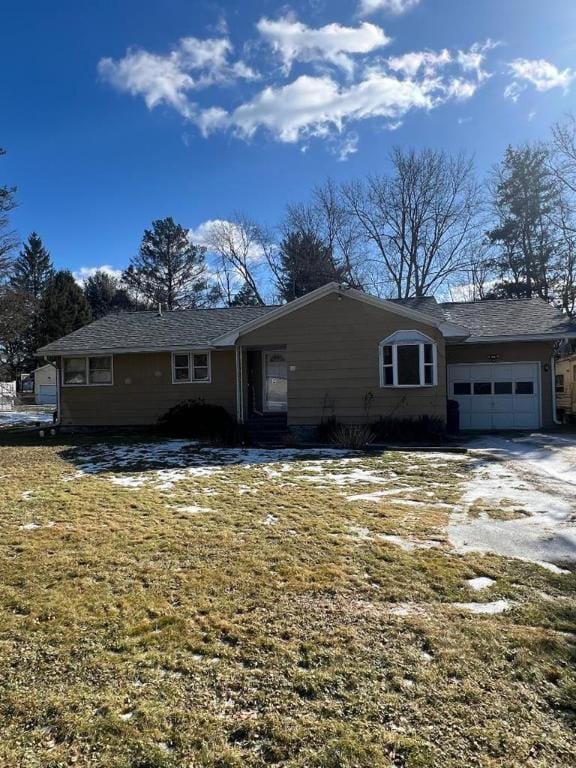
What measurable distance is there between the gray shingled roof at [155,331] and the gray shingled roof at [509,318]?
727cm

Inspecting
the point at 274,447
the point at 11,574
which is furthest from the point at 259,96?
the point at 11,574

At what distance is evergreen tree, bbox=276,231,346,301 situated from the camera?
101 ft

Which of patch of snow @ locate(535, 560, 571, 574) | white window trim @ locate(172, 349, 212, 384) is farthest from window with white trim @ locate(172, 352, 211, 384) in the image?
patch of snow @ locate(535, 560, 571, 574)

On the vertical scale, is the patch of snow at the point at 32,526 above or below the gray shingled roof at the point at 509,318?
below

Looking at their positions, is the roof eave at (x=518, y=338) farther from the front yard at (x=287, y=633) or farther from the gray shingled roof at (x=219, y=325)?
the front yard at (x=287, y=633)

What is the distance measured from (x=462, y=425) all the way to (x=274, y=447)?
685cm

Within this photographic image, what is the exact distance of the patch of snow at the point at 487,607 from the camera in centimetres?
332

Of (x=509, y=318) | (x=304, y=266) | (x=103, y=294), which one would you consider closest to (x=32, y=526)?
(x=509, y=318)

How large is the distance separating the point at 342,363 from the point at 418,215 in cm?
1875

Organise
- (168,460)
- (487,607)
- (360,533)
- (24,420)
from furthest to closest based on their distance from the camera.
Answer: (24,420)
(168,460)
(360,533)
(487,607)

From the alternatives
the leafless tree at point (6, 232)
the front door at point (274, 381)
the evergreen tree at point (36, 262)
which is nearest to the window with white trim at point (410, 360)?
the front door at point (274, 381)

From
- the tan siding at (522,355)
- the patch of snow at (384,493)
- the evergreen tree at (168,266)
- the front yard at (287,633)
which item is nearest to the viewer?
the front yard at (287,633)

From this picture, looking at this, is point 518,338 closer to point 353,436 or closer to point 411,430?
point 411,430

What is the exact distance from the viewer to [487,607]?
3.38 m
